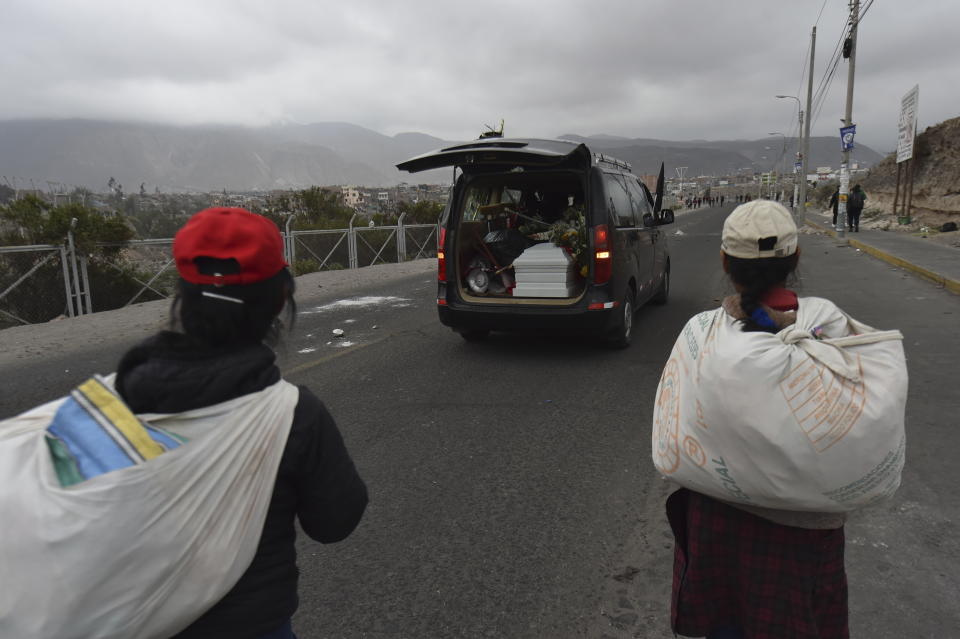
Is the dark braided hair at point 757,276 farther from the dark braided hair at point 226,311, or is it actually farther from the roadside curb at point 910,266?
the roadside curb at point 910,266

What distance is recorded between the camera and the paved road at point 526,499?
8.95 ft

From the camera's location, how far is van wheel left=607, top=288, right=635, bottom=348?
693 centimetres

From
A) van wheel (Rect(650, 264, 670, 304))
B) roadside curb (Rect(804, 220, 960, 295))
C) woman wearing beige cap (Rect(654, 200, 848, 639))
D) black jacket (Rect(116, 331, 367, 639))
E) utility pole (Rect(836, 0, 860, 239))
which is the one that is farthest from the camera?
utility pole (Rect(836, 0, 860, 239))

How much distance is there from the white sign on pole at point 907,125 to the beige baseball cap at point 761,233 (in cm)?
2875

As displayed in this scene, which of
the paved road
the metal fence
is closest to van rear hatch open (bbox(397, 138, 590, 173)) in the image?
the paved road

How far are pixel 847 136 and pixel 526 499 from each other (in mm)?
24215

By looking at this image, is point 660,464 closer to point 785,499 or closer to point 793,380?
point 785,499

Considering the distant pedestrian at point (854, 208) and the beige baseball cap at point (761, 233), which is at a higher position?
the beige baseball cap at point (761, 233)

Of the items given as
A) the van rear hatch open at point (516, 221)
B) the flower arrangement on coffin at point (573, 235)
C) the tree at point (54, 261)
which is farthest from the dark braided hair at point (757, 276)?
the tree at point (54, 261)

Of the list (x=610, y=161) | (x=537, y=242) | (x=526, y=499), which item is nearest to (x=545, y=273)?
(x=537, y=242)

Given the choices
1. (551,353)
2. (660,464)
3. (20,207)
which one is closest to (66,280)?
(20,207)

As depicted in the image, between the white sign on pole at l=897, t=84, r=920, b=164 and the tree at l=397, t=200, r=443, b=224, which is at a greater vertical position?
A: the white sign on pole at l=897, t=84, r=920, b=164

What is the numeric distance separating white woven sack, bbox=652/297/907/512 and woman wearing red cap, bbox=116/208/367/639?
896mm

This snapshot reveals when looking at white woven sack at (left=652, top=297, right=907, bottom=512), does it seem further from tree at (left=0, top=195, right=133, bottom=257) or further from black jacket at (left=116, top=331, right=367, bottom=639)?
tree at (left=0, top=195, right=133, bottom=257)
